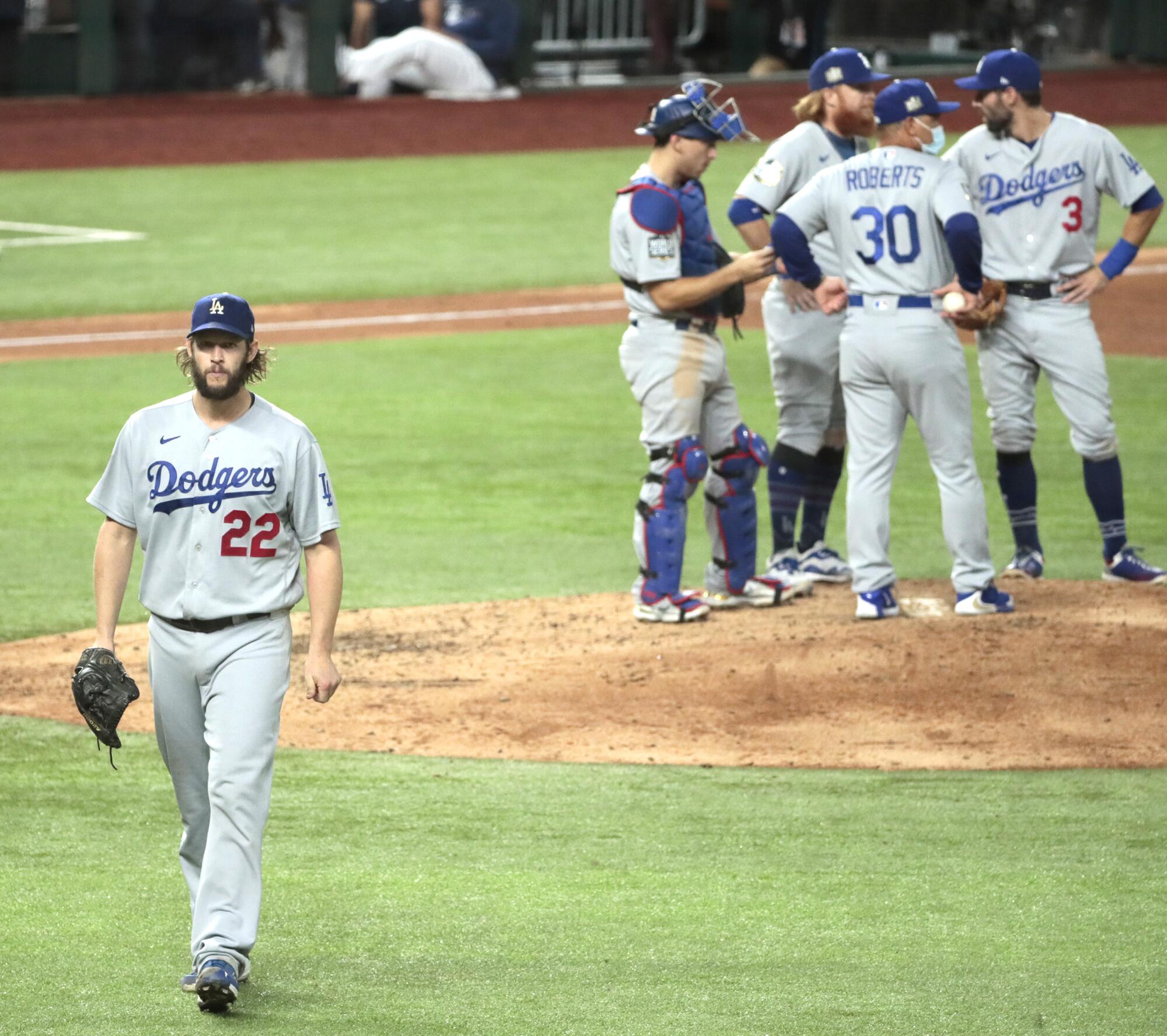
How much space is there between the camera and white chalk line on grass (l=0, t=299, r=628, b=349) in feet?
53.5

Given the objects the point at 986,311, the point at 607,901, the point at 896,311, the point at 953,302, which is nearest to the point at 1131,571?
the point at 986,311

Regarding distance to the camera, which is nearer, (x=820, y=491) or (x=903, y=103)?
(x=903, y=103)

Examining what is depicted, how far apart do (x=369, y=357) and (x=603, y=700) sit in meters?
8.72

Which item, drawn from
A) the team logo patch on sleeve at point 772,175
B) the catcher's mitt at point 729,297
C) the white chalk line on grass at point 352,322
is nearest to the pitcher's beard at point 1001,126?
the team logo patch on sleeve at point 772,175

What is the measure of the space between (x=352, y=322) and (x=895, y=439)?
9.89 metres

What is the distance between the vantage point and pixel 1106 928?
5.10 m

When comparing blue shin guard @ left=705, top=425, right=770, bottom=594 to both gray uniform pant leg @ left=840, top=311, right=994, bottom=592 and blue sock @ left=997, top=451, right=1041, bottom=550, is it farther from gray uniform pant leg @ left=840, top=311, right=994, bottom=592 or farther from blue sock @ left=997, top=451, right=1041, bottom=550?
blue sock @ left=997, top=451, right=1041, bottom=550

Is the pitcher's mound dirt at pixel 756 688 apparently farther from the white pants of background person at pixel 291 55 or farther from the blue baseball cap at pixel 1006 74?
the white pants of background person at pixel 291 55

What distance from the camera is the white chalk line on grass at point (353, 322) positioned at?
53.5 feet

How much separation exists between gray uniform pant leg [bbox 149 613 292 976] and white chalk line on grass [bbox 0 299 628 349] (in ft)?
38.8

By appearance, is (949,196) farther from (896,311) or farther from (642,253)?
(642,253)

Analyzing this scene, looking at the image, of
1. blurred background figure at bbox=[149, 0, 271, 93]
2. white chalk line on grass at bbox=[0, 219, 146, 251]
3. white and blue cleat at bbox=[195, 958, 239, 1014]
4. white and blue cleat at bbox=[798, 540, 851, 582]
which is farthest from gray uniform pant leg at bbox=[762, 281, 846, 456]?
blurred background figure at bbox=[149, 0, 271, 93]

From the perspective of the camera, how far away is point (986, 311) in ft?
26.5

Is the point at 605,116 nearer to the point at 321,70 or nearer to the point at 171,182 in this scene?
the point at 321,70
